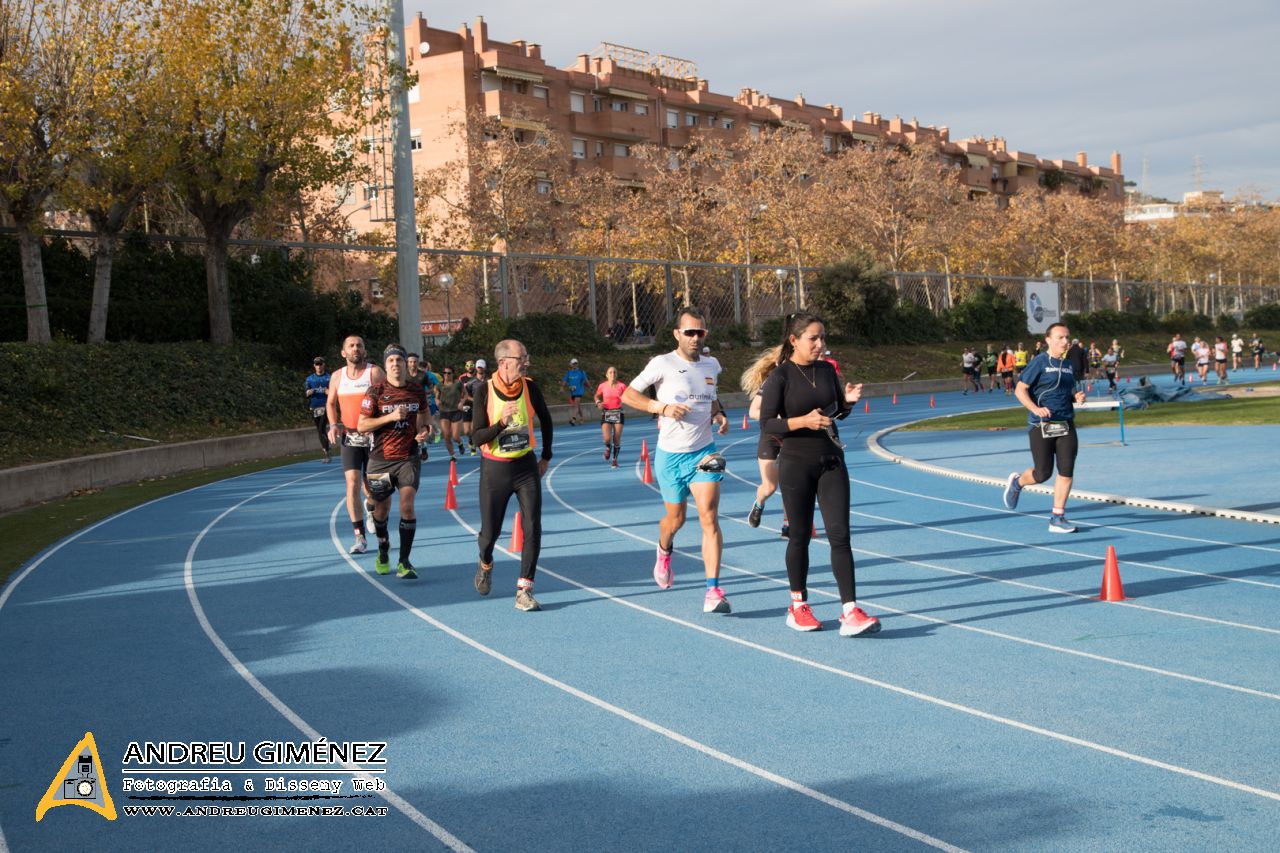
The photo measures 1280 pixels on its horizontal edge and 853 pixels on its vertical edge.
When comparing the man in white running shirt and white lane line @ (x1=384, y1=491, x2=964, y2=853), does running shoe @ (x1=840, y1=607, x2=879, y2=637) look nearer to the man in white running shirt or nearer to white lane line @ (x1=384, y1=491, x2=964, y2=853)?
the man in white running shirt

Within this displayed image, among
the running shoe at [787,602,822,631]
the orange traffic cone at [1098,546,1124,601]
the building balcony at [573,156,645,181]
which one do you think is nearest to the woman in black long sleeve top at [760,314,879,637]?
the running shoe at [787,602,822,631]

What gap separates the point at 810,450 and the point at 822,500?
1.07 ft

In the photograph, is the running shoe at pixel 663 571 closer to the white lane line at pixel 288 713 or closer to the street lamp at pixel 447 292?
the white lane line at pixel 288 713

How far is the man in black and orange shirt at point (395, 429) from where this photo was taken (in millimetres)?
9875

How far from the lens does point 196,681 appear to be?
7.23m

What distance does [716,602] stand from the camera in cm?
854

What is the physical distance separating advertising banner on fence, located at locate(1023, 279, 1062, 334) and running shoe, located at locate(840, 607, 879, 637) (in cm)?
5443

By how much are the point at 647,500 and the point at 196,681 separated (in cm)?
896

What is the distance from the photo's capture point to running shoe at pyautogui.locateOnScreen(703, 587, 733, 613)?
336 inches

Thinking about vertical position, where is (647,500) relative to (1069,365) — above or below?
below

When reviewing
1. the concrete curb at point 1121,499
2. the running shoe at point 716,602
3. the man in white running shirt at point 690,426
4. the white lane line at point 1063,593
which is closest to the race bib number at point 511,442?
the man in white running shirt at point 690,426

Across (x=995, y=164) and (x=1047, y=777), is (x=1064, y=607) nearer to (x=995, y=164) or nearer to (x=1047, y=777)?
(x=1047, y=777)

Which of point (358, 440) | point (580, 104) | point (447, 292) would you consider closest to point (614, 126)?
point (580, 104)

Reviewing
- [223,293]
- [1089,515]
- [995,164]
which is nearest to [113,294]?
[223,293]
